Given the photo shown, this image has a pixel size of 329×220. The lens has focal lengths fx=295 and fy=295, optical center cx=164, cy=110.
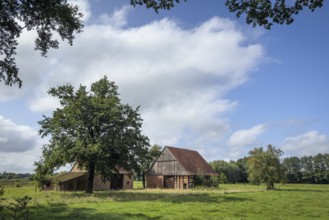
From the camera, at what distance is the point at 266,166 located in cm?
5738

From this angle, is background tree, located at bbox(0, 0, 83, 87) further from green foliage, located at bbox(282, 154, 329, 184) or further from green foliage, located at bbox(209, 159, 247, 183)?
green foliage, located at bbox(282, 154, 329, 184)

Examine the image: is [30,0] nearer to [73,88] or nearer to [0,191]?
[0,191]

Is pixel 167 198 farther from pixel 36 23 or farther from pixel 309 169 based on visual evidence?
pixel 309 169

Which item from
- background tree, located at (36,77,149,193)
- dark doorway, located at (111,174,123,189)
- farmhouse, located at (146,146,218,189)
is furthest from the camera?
dark doorway, located at (111,174,123,189)

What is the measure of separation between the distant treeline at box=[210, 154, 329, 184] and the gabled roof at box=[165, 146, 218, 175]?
183 inches

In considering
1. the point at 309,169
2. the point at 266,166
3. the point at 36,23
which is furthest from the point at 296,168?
the point at 36,23

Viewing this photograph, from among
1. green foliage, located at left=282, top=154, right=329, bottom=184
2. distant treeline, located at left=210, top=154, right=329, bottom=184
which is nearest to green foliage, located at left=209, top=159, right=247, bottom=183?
distant treeline, located at left=210, top=154, right=329, bottom=184

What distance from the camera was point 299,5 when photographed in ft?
25.7

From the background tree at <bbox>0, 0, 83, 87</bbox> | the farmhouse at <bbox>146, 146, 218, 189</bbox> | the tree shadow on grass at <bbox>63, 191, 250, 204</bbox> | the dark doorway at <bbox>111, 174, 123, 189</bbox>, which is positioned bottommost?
the tree shadow on grass at <bbox>63, 191, 250, 204</bbox>

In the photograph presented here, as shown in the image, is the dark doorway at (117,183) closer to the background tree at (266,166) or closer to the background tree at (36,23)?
the background tree at (266,166)

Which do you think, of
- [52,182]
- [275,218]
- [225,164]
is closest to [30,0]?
[275,218]

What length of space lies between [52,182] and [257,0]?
164 feet

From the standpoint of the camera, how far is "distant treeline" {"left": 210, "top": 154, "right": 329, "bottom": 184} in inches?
3936

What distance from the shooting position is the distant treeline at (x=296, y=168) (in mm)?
99963
